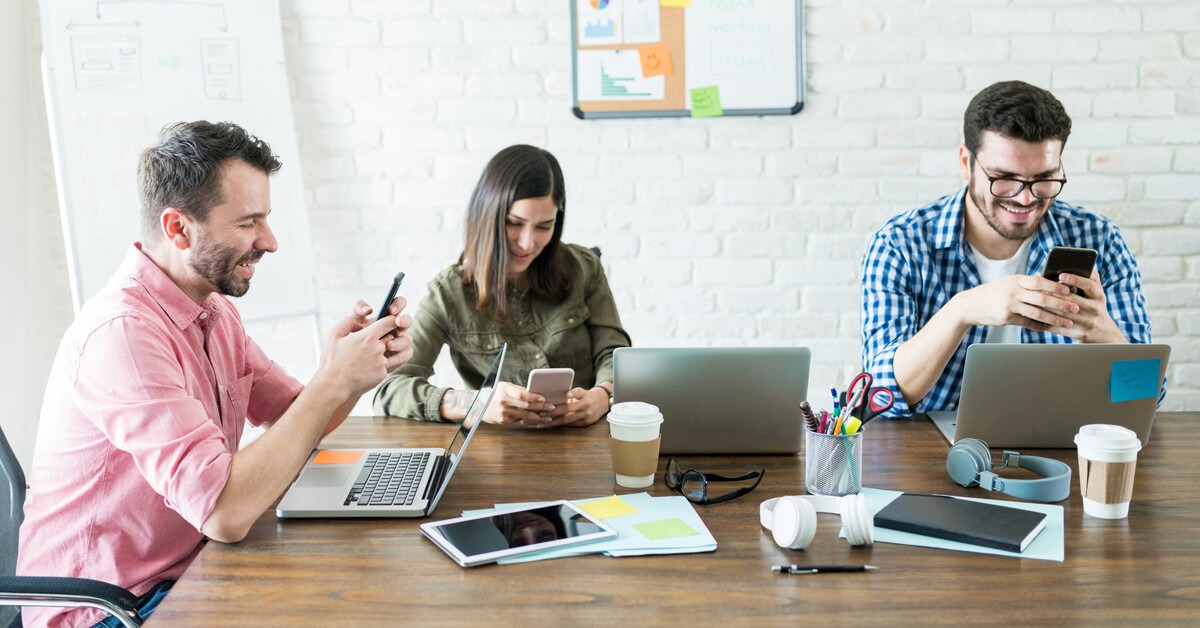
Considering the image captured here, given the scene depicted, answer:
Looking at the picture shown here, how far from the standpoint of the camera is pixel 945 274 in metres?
2.17

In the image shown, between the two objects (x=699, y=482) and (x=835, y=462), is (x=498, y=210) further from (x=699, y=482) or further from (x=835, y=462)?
(x=835, y=462)

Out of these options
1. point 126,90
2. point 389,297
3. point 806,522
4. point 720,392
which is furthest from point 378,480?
point 126,90

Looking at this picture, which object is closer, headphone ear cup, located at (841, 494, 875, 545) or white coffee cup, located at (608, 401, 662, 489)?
headphone ear cup, located at (841, 494, 875, 545)

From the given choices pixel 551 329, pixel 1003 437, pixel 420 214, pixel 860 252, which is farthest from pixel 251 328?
pixel 1003 437

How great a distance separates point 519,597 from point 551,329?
3.94 feet

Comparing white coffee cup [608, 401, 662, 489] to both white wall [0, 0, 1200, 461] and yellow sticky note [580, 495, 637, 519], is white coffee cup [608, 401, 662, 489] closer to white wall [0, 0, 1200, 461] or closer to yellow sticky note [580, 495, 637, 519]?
yellow sticky note [580, 495, 637, 519]

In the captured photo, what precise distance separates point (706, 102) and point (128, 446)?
2083 millimetres

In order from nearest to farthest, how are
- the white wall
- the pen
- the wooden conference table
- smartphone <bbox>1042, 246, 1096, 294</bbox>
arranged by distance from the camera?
1. the wooden conference table
2. the pen
3. smartphone <bbox>1042, 246, 1096, 294</bbox>
4. the white wall

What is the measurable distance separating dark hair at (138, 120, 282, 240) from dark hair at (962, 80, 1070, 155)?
148 cm

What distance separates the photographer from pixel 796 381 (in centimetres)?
159

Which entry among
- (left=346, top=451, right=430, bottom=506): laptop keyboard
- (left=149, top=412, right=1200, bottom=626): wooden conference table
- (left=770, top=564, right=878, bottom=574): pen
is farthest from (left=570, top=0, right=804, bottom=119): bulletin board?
(left=770, top=564, right=878, bottom=574): pen

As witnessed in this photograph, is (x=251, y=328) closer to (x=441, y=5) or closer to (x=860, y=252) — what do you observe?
(x=441, y=5)

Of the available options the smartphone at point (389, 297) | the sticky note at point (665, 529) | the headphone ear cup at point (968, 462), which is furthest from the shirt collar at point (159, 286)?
the headphone ear cup at point (968, 462)

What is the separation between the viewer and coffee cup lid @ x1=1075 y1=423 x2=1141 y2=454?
135cm
